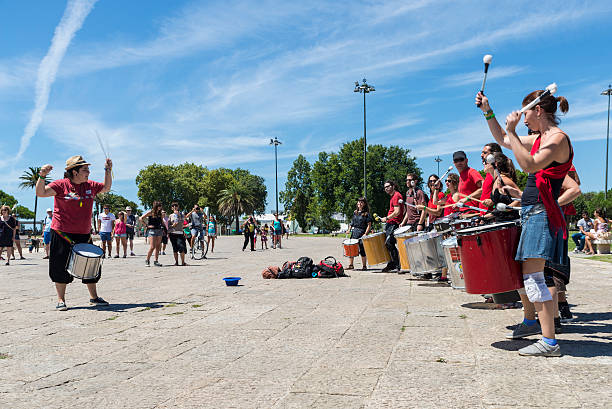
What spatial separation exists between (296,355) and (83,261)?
3585 millimetres

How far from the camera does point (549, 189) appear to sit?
375 cm

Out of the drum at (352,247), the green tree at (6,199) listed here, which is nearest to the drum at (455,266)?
the drum at (352,247)

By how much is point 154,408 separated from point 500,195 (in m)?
3.59

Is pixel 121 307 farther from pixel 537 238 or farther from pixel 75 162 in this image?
pixel 537 238

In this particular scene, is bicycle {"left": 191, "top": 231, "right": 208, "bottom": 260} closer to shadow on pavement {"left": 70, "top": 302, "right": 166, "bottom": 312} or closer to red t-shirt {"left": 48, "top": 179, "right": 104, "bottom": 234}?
shadow on pavement {"left": 70, "top": 302, "right": 166, "bottom": 312}

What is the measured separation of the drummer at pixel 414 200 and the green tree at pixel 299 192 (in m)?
69.8

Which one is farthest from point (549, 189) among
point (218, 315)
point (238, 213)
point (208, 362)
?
point (238, 213)

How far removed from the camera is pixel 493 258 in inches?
151

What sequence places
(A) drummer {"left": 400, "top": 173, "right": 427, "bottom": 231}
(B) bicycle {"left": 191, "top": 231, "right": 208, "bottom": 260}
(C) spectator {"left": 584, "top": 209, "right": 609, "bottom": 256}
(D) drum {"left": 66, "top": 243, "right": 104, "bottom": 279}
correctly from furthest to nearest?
(B) bicycle {"left": 191, "top": 231, "right": 208, "bottom": 260} < (C) spectator {"left": 584, "top": 209, "right": 609, "bottom": 256} < (A) drummer {"left": 400, "top": 173, "right": 427, "bottom": 231} < (D) drum {"left": 66, "top": 243, "right": 104, "bottom": 279}

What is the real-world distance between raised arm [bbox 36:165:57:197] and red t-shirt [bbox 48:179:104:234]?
0.18ft

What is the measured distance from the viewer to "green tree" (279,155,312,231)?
80.8 metres

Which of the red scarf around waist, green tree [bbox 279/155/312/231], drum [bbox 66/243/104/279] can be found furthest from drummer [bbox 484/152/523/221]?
green tree [bbox 279/155/312/231]

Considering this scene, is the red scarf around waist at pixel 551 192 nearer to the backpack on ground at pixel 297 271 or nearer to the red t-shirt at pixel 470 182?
the red t-shirt at pixel 470 182

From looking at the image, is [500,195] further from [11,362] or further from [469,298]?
[11,362]
